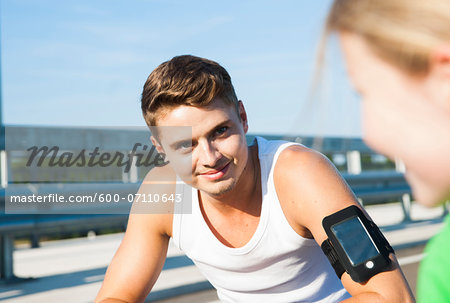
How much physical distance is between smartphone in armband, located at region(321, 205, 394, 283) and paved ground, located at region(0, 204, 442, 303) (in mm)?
3019

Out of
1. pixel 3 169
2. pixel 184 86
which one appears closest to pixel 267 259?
pixel 184 86

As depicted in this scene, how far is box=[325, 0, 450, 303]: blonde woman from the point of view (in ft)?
→ 3.37

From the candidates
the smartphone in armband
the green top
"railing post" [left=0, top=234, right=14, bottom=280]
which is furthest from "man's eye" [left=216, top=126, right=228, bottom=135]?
"railing post" [left=0, top=234, right=14, bottom=280]

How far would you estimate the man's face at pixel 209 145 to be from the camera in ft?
8.82

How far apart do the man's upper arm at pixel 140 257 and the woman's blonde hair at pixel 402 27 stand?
6.29 feet

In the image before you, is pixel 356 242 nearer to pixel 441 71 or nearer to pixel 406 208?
pixel 441 71

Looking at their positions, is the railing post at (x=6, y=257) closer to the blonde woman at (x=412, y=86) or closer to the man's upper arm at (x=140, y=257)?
the man's upper arm at (x=140, y=257)

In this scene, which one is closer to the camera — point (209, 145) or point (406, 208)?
point (209, 145)

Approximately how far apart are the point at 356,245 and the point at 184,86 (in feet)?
3.34

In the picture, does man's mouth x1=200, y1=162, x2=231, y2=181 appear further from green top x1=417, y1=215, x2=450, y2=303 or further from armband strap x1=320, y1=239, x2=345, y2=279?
green top x1=417, y1=215, x2=450, y2=303

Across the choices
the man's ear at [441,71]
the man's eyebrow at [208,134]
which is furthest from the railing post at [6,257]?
the man's ear at [441,71]

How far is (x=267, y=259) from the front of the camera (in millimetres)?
2646

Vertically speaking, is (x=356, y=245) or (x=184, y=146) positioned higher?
(x=184, y=146)

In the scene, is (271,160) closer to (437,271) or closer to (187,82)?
(187,82)
